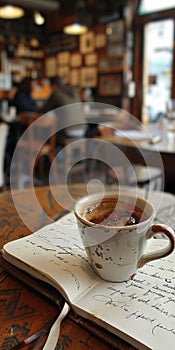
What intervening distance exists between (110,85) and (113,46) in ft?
2.14

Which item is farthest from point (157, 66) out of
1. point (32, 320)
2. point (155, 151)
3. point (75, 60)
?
point (32, 320)

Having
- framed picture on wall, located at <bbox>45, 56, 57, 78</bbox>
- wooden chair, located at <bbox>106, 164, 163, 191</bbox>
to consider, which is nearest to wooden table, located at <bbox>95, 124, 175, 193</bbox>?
wooden chair, located at <bbox>106, 164, 163, 191</bbox>

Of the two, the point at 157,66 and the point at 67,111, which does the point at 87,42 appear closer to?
the point at 157,66

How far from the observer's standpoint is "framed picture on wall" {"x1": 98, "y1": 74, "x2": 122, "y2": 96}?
550cm

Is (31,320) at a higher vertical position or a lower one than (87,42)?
lower

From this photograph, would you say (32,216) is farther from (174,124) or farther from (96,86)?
(96,86)

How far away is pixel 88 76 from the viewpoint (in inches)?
239

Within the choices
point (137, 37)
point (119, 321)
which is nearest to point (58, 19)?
point (137, 37)

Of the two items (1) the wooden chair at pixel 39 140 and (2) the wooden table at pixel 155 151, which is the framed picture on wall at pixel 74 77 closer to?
(1) the wooden chair at pixel 39 140

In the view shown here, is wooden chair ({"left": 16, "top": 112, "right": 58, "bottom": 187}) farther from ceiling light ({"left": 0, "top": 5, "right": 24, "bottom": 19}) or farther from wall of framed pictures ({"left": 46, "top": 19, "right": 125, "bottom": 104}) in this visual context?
wall of framed pictures ({"left": 46, "top": 19, "right": 125, "bottom": 104})

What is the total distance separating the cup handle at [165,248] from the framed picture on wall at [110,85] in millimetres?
5241

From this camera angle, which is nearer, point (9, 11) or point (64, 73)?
point (9, 11)

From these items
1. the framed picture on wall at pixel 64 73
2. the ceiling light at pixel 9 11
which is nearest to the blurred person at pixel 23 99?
the ceiling light at pixel 9 11

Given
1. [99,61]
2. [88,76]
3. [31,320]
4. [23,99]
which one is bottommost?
[31,320]
